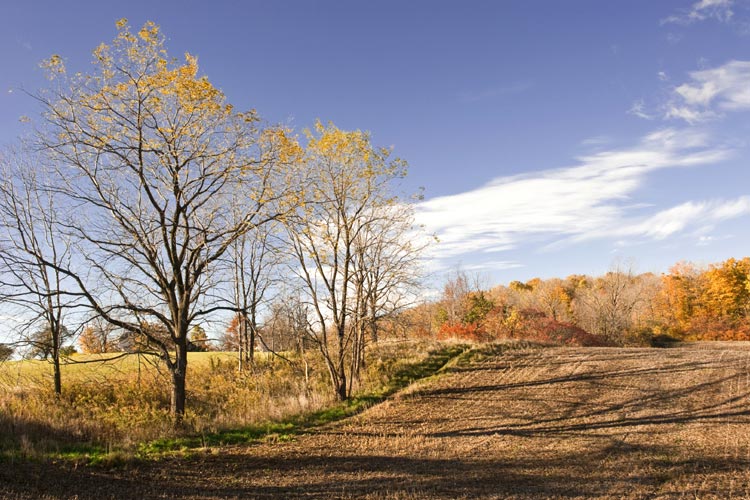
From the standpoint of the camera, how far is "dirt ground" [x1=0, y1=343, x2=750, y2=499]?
8359mm

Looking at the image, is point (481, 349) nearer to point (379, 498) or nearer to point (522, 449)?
point (522, 449)

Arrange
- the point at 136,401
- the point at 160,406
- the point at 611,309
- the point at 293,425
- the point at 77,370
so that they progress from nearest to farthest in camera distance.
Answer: the point at 293,425 → the point at 136,401 → the point at 160,406 → the point at 77,370 → the point at 611,309

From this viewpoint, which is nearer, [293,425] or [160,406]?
[293,425]

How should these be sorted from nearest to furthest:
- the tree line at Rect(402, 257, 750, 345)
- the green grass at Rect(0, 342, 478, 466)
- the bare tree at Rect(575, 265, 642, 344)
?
the green grass at Rect(0, 342, 478, 466), the tree line at Rect(402, 257, 750, 345), the bare tree at Rect(575, 265, 642, 344)

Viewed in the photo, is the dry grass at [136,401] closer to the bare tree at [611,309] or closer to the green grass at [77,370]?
the green grass at [77,370]

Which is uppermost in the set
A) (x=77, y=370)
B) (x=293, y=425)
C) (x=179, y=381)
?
(x=179, y=381)

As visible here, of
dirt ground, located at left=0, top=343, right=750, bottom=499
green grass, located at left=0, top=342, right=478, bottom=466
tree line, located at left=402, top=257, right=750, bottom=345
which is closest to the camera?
dirt ground, located at left=0, top=343, right=750, bottom=499

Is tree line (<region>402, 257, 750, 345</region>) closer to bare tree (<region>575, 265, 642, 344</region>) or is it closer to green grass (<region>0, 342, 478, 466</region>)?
bare tree (<region>575, 265, 642, 344</region>)

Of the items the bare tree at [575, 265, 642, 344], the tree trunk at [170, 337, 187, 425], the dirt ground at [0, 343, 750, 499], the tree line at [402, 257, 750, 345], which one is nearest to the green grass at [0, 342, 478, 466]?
the tree trunk at [170, 337, 187, 425]

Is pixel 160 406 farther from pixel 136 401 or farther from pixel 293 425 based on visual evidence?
pixel 293 425

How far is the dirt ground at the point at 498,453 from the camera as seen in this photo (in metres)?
8.36

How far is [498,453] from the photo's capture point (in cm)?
1101

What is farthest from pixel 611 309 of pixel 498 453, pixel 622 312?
pixel 498 453

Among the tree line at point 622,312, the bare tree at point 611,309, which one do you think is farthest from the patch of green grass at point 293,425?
the bare tree at point 611,309
